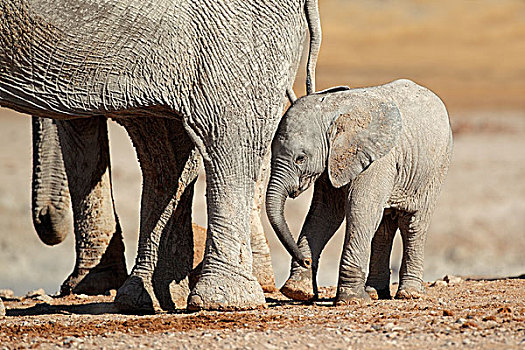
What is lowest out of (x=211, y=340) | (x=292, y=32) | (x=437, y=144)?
(x=211, y=340)

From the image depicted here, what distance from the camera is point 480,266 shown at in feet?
38.8

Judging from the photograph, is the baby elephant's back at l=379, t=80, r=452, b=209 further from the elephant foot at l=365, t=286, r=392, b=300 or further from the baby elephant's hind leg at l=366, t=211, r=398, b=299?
the elephant foot at l=365, t=286, r=392, b=300

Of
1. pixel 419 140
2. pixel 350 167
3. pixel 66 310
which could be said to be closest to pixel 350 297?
pixel 350 167

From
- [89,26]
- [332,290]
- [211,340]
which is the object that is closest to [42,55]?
[89,26]

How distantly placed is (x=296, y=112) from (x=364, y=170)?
55cm

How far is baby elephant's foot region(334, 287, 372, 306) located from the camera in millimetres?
6512

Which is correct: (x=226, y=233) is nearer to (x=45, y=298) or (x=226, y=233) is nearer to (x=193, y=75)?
(x=193, y=75)

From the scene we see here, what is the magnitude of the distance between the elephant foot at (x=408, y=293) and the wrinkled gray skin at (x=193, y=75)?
1.28m

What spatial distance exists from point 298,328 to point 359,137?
1.69m

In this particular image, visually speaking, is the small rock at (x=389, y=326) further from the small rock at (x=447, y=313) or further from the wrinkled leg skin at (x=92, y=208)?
the wrinkled leg skin at (x=92, y=208)

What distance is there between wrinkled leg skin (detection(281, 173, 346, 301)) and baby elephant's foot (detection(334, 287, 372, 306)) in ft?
0.83

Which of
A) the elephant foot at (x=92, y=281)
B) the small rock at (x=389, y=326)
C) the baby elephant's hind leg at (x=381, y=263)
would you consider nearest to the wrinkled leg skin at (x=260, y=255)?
the baby elephant's hind leg at (x=381, y=263)

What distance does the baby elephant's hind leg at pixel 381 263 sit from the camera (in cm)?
737

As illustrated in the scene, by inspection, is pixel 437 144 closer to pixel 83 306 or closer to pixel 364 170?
pixel 364 170
